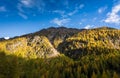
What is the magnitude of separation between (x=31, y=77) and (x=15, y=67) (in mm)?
84782

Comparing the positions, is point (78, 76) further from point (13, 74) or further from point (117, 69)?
point (13, 74)

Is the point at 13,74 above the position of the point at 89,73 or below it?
above

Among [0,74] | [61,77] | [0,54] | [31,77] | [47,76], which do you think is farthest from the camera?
[61,77]

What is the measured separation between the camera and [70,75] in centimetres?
19925

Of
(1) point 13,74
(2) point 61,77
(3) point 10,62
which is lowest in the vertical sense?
(2) point 61,77

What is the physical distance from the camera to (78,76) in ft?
603

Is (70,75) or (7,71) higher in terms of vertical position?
(7,71)

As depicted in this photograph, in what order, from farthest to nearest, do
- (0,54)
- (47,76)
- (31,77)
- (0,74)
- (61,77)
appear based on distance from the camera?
(61,77)
(47,76)
(31,77)
(0,54)
(0,74)

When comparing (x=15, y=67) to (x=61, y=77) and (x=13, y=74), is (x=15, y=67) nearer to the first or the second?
(x=13, y=74)

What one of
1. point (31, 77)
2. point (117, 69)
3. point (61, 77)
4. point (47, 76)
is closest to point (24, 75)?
point (31, 77)

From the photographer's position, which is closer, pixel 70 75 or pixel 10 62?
pixel 10 62

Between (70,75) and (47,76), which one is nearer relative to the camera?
(47,76)

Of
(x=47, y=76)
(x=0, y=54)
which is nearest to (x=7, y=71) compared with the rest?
(x=0, y=54)

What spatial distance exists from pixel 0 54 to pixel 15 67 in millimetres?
12484
